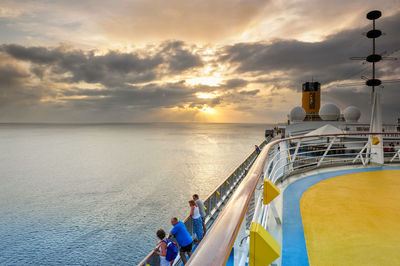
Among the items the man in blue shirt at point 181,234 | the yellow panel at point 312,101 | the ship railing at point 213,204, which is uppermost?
the yellow panel at point 312,101

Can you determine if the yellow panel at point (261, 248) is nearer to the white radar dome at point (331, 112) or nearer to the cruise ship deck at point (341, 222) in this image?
the cruise ship deck at point (341, 222)

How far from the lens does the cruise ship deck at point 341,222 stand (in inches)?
82.8

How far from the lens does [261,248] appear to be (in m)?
0.98

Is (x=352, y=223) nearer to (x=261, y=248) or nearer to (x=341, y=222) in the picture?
(x=341, y=222)

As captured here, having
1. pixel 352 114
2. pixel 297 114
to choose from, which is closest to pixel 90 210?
pixel 297 114

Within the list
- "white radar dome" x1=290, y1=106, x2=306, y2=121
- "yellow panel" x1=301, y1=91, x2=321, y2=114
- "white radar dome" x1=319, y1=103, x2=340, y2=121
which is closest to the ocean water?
"white radar dome" x1=290, y1=106, x2=306, y2=121

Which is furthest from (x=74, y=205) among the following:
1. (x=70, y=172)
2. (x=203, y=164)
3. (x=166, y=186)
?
(x=203, y=164)

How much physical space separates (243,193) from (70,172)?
33.3m

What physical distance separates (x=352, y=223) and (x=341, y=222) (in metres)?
0.12

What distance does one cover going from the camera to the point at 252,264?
994mm

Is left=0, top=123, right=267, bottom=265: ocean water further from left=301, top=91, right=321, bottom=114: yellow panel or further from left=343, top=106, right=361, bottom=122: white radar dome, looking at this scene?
left=301, top=91, right=321, bottom=114: yellow panel

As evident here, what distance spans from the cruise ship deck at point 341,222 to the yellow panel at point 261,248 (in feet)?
4.19

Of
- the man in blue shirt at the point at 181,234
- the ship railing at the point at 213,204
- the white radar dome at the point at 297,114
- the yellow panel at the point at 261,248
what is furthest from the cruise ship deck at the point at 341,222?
the white radar dome at the point at 297,114

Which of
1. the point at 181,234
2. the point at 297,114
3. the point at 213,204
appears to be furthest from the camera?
the point at 297,114
